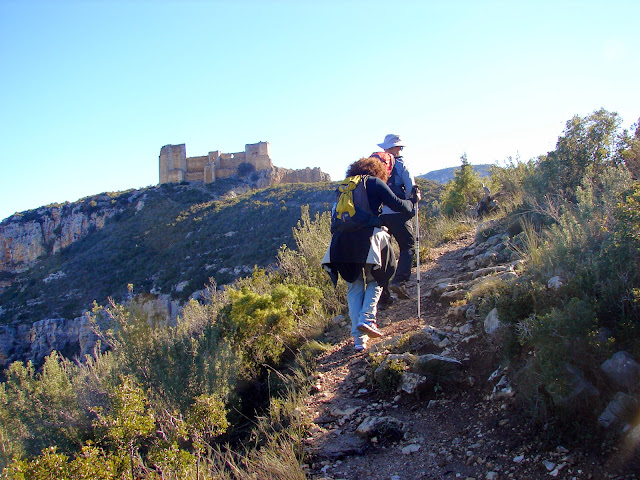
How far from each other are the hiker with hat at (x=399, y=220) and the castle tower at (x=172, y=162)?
5203 cm

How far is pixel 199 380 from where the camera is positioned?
14.3 feet

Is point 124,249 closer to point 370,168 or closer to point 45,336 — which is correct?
point 45,336

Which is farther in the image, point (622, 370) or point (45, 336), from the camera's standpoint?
point (45, 336)

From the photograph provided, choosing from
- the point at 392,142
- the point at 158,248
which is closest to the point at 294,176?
the point at 158,248

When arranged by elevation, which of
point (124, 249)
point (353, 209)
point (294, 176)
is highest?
point (294, 176)

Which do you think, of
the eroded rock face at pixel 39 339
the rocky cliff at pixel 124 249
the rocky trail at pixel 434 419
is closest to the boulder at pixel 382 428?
the rocky trail at pixel 434 419

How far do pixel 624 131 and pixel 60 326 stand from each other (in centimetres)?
3132

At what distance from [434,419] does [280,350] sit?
2.43 m

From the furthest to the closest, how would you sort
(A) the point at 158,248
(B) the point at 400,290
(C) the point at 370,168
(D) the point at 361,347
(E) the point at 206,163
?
(E) the point at 206,163, (A) the point at 158,248, (B) the point at 400,290, (C) the point at 370,168, (D) the point at 361,347

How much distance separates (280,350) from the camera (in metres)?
4.99

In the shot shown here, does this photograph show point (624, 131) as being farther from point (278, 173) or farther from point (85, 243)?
point (278, 173)

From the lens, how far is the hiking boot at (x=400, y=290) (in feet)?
17.3

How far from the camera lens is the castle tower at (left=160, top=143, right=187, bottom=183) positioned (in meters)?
54.0

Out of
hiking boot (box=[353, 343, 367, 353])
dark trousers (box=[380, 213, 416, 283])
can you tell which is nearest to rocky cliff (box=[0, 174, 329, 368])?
dark trousers (box=[380, 213, 416, 283])
